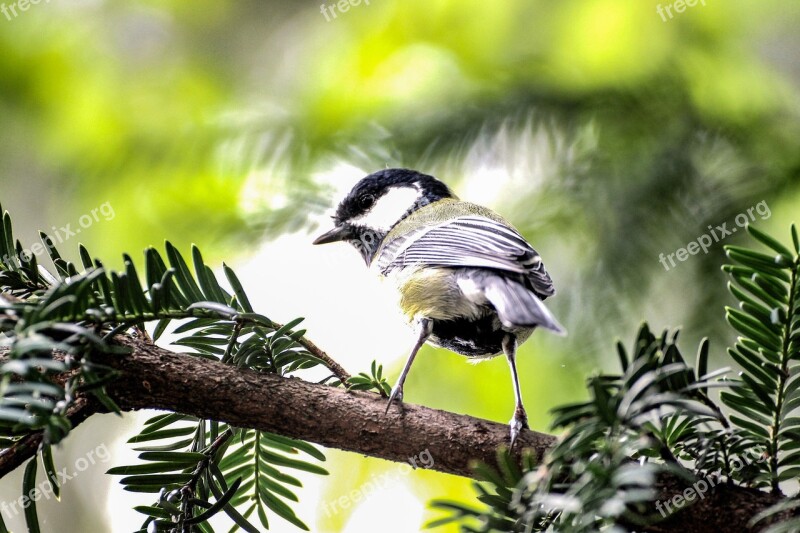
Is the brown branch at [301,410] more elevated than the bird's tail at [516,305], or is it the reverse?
the bird's tail at [516,305]

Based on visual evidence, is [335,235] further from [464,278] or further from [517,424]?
[517,424]

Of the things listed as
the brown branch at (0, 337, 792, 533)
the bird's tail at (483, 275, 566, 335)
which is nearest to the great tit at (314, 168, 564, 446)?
the bird's tail at (483, 275, 566, 335)

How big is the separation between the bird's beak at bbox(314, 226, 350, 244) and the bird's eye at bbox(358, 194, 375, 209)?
61 millimetres

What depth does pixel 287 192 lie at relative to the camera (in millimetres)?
1339

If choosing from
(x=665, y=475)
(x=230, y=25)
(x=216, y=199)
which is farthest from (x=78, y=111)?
(x=665, y=475)

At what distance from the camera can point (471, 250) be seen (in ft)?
3.53

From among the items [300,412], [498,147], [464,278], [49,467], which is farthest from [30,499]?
[498,147]

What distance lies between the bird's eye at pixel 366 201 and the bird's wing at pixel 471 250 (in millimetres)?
206

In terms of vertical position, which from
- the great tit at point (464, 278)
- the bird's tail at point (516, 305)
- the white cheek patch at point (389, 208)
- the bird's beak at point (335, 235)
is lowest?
the bird's tail at point (516, 305)

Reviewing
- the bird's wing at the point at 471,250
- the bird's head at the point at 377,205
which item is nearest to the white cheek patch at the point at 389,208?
the bird's head at the point at 377,205

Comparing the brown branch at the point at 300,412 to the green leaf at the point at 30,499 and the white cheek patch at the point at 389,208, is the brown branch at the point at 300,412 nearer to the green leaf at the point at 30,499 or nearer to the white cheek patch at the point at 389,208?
the green leaf at the point at 30,499

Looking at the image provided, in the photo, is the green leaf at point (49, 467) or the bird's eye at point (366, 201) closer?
the green leaf at point (49, 467)

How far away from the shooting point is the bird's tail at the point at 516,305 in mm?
718

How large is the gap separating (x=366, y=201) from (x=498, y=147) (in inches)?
14.4
